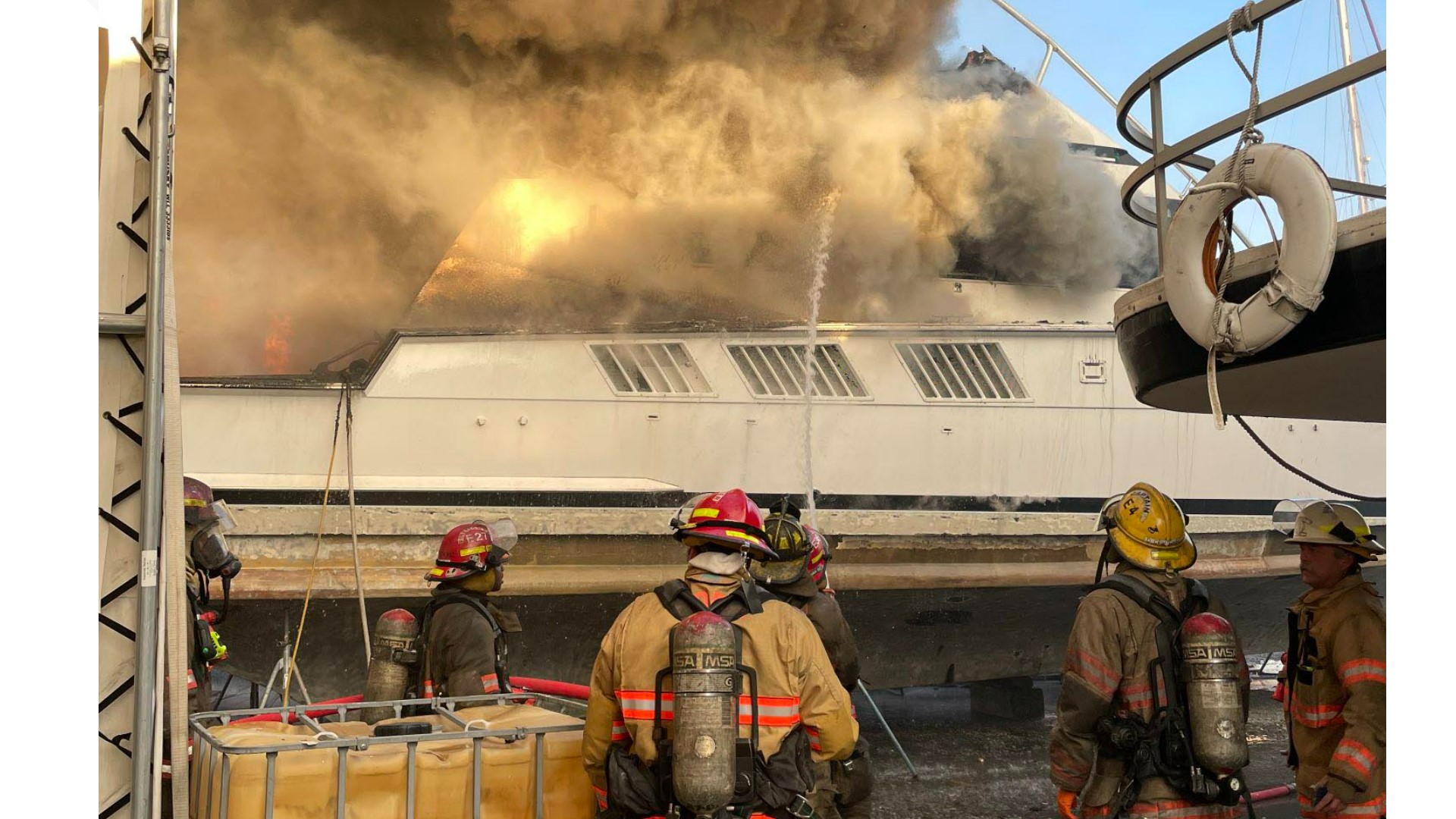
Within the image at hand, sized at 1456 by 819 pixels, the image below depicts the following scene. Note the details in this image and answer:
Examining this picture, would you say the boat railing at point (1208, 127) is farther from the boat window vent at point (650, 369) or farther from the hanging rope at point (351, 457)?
the hanging rope at point (351, 457)

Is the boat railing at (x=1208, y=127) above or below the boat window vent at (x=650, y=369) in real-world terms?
above

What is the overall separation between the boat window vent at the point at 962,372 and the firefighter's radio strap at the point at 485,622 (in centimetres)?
622

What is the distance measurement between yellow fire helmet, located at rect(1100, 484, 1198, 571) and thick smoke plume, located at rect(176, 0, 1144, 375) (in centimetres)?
642

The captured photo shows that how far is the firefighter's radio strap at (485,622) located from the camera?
4691 mm

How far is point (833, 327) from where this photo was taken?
1025 centimetres

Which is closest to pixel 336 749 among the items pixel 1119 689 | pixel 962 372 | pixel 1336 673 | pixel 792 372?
pixel 1119 689

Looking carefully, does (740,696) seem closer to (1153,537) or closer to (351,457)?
(1153,537)

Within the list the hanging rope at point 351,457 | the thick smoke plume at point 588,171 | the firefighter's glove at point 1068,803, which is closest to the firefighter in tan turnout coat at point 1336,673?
the firefighter's glove at point 1068,803

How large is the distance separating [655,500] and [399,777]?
6.45 m

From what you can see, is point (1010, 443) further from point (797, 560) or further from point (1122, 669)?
point (1122, 669)

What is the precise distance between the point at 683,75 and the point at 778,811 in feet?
30.4

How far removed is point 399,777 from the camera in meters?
3.28

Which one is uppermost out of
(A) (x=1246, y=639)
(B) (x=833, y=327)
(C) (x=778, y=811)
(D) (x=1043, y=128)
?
(D) (x=1043, y=128)

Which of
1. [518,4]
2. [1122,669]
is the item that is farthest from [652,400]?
[1122,669]
